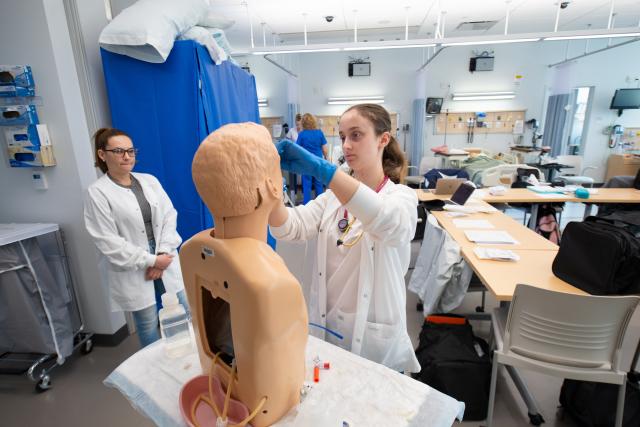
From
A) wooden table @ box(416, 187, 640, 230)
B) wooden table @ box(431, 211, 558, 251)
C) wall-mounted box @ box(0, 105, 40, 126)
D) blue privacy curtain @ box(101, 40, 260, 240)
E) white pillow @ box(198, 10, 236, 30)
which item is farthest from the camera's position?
wooden table @ box(416, 187, 640, 230)

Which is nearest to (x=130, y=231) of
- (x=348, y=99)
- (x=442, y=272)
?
(x=442, y=272)

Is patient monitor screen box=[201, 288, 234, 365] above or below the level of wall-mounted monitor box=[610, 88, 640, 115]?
below

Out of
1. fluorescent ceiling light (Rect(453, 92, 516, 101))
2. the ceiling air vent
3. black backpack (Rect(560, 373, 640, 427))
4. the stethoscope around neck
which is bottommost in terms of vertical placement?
black backpack (Rect(560, 373, 640, 427))

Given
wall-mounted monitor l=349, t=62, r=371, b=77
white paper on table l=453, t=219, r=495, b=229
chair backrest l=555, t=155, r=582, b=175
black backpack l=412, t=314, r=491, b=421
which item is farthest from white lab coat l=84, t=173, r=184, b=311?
wall-mounted monitor l=349, t=62, r=371, b=77

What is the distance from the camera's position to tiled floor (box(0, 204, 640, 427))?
178 cm

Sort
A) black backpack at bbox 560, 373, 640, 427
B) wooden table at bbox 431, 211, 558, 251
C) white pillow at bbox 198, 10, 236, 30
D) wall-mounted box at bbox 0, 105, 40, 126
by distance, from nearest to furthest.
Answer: black backpack at bbox 560, 373, 640, 427 < wall-mounted box at bbox 0, 105, 40, 126 < wooden table at bbox 431, 211, 558, 251 < white pillow at bbox 198, 10, 236, 30

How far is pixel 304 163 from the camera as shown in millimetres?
922

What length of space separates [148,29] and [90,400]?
7.03 ft

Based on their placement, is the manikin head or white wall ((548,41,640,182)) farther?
white wall ((548,41,640,182))

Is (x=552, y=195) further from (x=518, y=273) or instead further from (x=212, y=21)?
(x=212, y=21)

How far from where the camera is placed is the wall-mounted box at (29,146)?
6.35 ft

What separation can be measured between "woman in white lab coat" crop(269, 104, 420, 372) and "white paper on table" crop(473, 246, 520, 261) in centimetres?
112

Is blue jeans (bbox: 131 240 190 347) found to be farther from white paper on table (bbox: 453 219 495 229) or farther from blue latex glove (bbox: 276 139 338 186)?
white paper on table (bbox: 453 219 495 229)

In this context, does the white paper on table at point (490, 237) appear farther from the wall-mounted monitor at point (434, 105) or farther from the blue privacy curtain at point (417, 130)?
the wall-mounted monitor at point (434, 105)
